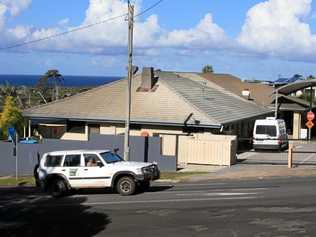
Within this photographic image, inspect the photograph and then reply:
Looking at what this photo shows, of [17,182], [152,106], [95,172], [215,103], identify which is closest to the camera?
[95,172]

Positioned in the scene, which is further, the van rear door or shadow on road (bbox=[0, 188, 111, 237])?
the van rear door

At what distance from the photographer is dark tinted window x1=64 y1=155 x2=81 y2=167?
2464 centimetres

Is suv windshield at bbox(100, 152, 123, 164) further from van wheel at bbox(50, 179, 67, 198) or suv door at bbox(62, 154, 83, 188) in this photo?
van wheel at bbox(50, 179, 67, 198)

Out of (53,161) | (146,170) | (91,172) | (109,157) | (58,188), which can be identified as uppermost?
(109,157)

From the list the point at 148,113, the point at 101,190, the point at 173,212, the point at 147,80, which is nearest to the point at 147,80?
the point at 147,80

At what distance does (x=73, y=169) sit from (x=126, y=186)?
220 cm

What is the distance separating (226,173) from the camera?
3238 cm

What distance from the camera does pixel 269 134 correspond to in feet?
155

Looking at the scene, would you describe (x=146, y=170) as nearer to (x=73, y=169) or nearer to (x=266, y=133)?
(x=73, y=169)

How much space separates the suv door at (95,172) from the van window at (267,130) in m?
A: 25.0

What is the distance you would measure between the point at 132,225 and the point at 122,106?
29001 millimetres

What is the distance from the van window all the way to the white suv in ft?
78.4

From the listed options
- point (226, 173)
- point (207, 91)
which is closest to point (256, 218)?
point (226, 173)

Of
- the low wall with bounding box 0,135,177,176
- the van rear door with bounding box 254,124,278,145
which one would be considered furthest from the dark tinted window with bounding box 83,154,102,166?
the van rear door with bounding box 254,124,278,145
